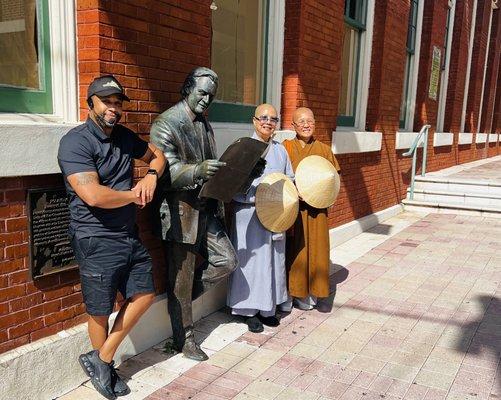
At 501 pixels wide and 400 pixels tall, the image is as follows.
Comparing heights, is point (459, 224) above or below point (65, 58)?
below

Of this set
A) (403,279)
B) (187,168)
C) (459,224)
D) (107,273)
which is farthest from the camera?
(459,224)

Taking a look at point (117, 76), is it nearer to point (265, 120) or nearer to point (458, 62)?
point (265, 120)

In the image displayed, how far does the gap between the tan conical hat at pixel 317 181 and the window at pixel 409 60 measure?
6148 millimetres

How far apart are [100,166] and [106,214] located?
0.85ft

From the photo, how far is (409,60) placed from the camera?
973cm

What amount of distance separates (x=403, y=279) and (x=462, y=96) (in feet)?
31.6

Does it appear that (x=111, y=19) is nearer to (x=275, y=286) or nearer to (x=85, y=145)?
(x=85, y=145)

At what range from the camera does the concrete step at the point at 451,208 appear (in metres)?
9.09

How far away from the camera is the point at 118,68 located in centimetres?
320

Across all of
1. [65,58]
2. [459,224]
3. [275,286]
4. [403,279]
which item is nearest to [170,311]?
[275,286]

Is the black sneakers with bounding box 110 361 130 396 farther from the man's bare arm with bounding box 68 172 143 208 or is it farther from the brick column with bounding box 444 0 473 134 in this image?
the brick column with bounding box 444 0 473 134

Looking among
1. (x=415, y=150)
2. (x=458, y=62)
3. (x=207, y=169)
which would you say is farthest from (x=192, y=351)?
(x=458, y=62)

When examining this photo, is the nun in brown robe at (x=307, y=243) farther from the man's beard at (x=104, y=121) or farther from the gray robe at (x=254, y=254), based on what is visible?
the man's beard at (x=104, y=121)

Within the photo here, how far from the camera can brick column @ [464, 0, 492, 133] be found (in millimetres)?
14116
